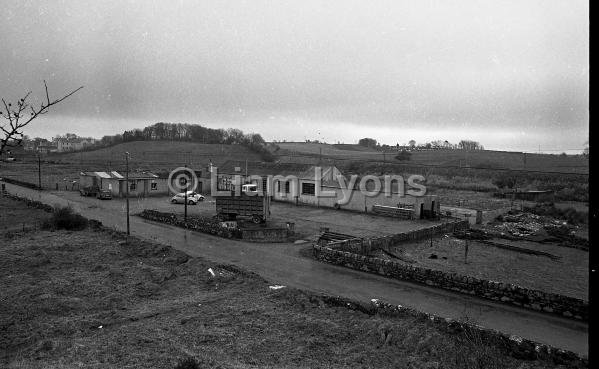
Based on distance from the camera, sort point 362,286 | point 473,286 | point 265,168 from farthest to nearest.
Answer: point 265,168
point 362,286
point 473,286

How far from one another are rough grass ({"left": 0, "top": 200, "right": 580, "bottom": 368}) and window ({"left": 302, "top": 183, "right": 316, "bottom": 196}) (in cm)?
2339

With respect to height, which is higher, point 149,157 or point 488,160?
point 149,157

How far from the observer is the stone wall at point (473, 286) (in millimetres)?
13211

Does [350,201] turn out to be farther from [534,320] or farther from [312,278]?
[534,320]

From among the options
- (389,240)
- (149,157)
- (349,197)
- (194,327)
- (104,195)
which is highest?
(149,157)

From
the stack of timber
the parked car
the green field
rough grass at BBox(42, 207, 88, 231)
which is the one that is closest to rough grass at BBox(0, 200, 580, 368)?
rough grass at BBox(42, 207, 88, 231)

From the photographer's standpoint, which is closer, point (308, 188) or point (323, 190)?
point (323, 190)

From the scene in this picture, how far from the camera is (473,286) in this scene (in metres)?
15.2

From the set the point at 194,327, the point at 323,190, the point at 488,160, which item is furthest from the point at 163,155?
the point at 194,327

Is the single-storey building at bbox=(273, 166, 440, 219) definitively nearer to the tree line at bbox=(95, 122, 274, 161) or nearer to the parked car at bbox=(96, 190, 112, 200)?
the parked car at bbox=(96, 190, 112, 200)

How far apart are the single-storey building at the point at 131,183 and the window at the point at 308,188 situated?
58.2 feet

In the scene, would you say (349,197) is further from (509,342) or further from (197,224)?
(509,342)

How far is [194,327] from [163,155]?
99651mm
